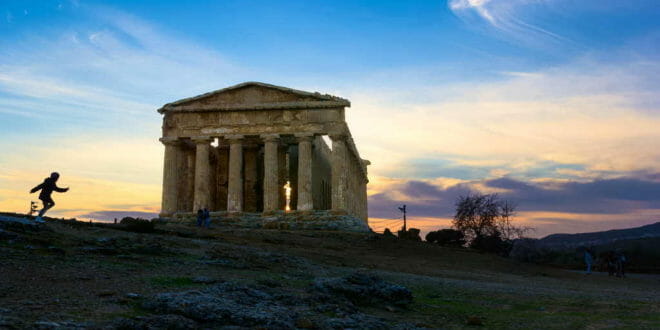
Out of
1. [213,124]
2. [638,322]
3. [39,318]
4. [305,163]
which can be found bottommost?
[638,322]

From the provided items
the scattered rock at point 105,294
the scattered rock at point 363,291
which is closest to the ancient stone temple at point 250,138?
the scattered rock at point 363,291

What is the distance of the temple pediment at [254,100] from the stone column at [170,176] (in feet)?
7.72

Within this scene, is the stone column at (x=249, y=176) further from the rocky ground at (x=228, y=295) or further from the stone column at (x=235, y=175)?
the rocky ground at (x=228, y=295)

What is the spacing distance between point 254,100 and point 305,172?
5.87 metres

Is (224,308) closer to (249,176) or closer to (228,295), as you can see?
(228,295)

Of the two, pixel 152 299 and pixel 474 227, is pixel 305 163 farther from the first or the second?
Result: pixel 152 299

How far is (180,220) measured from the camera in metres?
36.6

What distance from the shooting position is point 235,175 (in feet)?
125

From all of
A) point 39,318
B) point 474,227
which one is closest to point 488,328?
point 39,318

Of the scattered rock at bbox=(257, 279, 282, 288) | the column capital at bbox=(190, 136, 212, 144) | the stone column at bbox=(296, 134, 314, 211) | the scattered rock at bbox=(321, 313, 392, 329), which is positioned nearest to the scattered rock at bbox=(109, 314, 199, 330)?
the scattered rock at bbox=(321, 313, 392, 329)

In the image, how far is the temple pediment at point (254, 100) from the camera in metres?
37.0

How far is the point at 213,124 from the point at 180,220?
6.70 metres

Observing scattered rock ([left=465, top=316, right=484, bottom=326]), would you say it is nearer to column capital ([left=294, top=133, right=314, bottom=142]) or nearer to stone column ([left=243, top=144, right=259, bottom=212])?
column capital ([left=294, top=133, right=314, bottom=142])

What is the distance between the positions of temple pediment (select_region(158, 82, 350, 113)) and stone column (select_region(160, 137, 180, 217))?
2353mm
